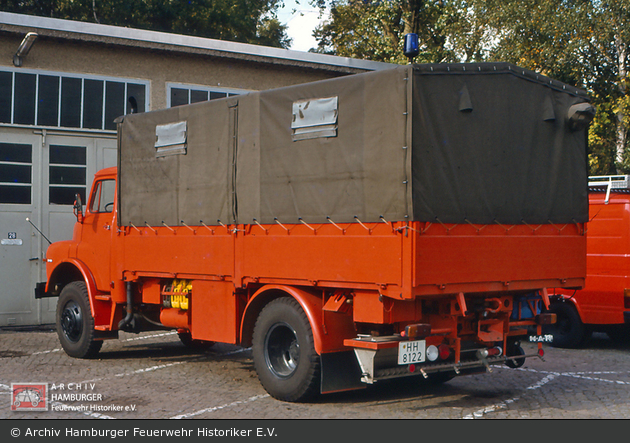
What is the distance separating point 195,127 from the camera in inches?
343

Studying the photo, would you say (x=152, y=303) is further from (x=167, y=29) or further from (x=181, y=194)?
(x=167, y=29)

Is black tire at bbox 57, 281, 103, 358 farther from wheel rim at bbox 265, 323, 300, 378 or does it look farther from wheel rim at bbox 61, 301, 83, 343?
wheel rim at bbox 265, 323, 300, 378

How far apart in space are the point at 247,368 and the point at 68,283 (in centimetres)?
340

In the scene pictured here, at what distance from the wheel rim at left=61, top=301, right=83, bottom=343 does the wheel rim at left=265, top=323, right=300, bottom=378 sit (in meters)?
3.85

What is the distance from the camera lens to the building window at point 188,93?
51.0 ft

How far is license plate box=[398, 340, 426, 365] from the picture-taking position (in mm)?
6531

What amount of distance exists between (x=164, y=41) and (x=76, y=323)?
7.12 m

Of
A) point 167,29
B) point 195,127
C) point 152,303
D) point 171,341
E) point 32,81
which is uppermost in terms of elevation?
point 167,29

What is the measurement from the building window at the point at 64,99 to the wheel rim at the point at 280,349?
25.5 ft

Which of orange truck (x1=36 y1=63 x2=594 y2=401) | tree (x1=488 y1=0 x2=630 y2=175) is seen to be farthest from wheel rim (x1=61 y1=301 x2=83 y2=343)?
tree (x1=488 y1=0 x2=630 y2=175)

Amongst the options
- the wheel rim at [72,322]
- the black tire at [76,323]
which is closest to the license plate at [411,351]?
the black tire at [76,323]

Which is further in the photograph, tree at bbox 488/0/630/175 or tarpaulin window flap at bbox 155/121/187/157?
tree at bbox 488/0/630/175

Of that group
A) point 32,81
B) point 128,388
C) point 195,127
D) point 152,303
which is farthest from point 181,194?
point 32,81

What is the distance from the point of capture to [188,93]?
15.7 metres
